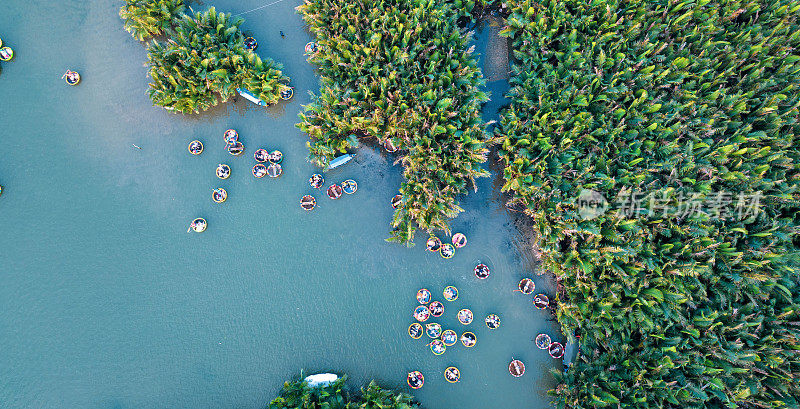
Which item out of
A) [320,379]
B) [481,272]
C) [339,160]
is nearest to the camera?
[320,379]

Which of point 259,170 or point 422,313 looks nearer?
point 422,313

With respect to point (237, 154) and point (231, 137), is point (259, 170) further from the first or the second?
point (231, 137)

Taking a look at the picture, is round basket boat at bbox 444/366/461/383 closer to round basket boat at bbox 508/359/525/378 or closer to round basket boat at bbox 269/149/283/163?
round basket boat at bbox 508/359/525/378

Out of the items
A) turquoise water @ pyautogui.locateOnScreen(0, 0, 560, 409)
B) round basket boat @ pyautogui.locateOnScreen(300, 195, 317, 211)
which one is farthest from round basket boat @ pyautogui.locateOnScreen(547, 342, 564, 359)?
round basket boat @ pyautogui.locateOnScreen(300, 195, 317, 211)

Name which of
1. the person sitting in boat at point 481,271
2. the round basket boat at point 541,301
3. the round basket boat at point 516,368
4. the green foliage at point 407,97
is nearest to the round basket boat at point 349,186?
the green foliage at point 407,97

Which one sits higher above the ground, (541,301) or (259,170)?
(259,170)

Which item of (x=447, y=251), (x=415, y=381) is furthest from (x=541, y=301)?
(x=415, y=381)
